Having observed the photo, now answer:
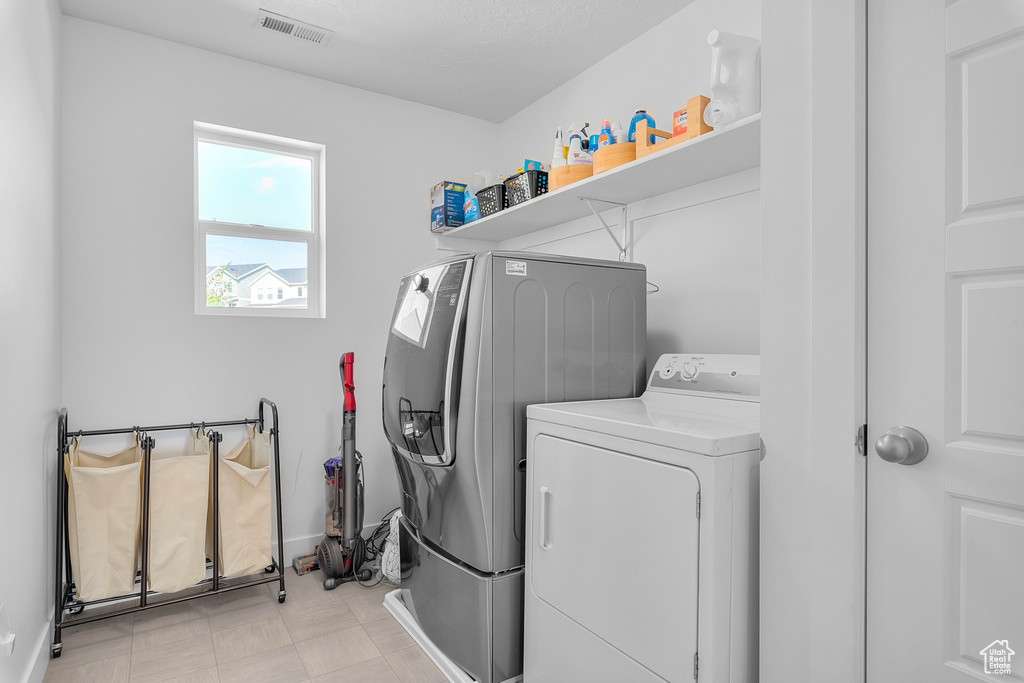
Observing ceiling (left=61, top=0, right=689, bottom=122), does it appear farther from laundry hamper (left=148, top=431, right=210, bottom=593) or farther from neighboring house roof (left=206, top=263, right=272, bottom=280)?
laundry hamper (left=148, top=431, right=210, bottom=593)

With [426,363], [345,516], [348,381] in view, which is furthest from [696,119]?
[345,516]

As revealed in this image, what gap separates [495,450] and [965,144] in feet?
4.50

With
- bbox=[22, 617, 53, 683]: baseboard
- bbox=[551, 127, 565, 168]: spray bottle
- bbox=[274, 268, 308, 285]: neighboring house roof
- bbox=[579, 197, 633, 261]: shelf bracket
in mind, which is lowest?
bbox=[22, 617, 53, 683]: baseboard

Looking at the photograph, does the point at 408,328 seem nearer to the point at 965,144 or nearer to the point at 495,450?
the point at 495,450

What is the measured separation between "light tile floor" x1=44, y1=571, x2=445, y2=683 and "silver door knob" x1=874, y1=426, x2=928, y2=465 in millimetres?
1625

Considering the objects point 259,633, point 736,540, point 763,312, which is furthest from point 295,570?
point 763,312

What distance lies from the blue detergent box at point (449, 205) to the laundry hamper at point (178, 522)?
68.2 inches

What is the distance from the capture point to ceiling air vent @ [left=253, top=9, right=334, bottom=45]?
2.40 meters

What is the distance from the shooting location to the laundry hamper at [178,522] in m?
2.29

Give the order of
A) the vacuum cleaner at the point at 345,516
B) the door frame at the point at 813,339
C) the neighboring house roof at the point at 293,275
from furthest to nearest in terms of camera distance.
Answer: the neighboring house roof at the point at 293,275
the vacuum cleaner at the point at 345,516
the door frame at the point at 813,339

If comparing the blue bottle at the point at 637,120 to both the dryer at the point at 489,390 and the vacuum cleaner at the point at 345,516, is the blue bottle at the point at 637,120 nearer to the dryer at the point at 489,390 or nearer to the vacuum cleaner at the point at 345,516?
the dryer at the point at 489,390

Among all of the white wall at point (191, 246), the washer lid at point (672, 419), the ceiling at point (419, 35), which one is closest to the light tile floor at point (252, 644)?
the white wall at point (191, 246)

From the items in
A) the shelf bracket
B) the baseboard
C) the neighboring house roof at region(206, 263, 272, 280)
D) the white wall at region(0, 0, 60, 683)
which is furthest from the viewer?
the neighboring house roof at region(206, 263, 272, 280)

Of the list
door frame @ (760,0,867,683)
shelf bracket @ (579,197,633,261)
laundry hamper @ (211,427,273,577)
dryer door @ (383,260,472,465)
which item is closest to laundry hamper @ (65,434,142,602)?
laundry hamper @ (211,427,273,577)
